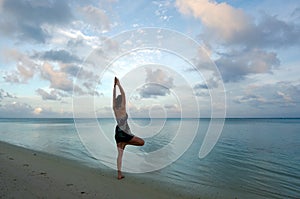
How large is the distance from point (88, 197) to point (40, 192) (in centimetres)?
128

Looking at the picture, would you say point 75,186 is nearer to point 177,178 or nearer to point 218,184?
point 177,178

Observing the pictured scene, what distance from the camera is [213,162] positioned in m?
16.1

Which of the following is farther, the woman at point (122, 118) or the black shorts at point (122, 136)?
the black shorts at point (122, 136)

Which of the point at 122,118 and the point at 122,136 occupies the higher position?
the point at 122,118

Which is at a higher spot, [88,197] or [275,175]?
[88,197]

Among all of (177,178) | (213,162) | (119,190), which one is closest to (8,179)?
(119,190)

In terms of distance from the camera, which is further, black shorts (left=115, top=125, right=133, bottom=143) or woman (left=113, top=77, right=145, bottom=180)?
black shorts (left=115, top=125, right=133, bottom=143)

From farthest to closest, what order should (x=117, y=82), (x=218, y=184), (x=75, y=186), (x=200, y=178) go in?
(x=200, y=178) → (x=218, y=184) → (x=117, y=82) → (x=75, y=186)

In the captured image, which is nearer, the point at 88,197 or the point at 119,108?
the point at 88,197

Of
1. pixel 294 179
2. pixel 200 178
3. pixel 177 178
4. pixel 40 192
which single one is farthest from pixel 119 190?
pixel 294 179

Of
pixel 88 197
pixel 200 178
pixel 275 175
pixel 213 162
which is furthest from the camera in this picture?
pixel 213 162

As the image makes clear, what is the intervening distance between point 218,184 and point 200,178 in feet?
3.45

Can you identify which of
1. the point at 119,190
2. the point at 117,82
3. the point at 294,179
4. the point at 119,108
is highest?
the point at 117,82

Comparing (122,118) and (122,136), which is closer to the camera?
(122,118)
